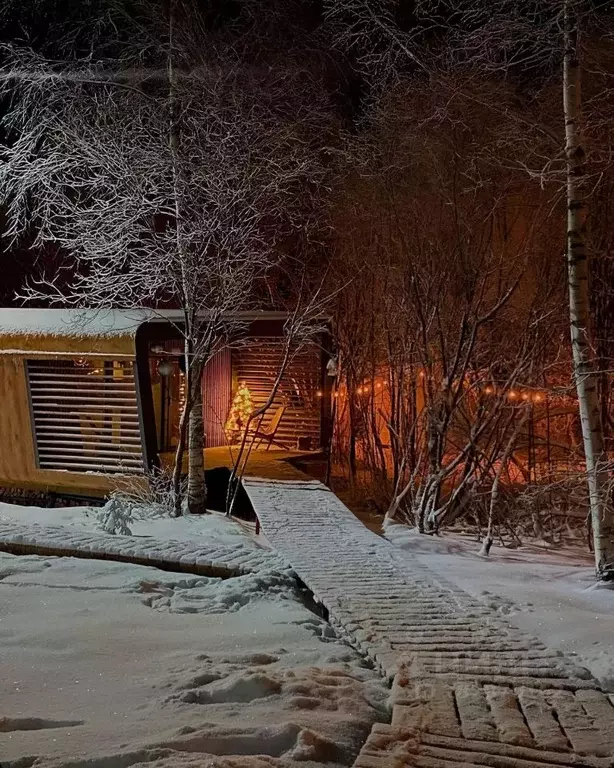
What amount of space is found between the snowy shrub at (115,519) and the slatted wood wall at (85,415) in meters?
2.74

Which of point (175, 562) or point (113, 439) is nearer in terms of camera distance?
point (175, 562)

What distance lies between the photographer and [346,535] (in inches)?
288

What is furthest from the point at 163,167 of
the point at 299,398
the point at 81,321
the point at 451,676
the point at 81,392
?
the point at 451,676

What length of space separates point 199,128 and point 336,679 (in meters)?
6.97

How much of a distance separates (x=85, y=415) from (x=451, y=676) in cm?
838

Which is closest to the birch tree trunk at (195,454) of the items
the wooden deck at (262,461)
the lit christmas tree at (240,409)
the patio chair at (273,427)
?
the wooden deck at (262,461)

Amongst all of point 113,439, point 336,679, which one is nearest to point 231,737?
point 336,679

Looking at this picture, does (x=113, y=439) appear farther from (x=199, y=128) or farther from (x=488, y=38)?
(x=488, y=38)

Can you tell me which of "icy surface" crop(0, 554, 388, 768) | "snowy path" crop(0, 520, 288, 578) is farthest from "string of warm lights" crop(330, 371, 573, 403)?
"icy surface" crop(0, 554, 388, 768)

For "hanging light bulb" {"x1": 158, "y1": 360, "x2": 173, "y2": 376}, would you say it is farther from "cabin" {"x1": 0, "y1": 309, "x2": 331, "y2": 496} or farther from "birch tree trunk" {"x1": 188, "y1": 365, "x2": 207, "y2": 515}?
"birch tree trunk" {"x1": 188, "y1": 365, "x2": 207, "y2": 515}

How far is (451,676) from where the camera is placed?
3902 millimetres

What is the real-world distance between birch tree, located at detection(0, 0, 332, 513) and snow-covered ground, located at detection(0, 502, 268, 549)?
65cm

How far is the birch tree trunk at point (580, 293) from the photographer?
6363mm

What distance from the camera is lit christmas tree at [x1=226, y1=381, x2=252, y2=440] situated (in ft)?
46.3
